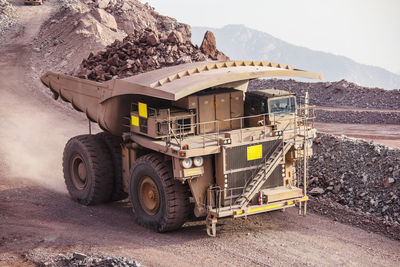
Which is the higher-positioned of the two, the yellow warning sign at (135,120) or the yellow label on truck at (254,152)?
the yellow warning sign at (135,120)

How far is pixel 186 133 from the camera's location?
44.7 feet

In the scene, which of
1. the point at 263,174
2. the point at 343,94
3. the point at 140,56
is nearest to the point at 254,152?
the point at 263,174

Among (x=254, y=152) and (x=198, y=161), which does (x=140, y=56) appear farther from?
(x=198, y=161)

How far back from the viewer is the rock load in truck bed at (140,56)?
25656 mm

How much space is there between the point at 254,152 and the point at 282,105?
1.82 m

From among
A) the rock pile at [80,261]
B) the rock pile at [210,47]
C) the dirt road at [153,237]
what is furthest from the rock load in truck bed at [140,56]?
the rock pile at [80,261]

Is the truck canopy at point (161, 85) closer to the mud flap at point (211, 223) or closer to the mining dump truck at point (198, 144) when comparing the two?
the mining dump truck at point (198, 144)

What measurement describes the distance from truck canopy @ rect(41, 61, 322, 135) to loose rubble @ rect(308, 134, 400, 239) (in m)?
3.58

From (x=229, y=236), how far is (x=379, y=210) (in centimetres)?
455

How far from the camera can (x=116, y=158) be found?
15.8 meters

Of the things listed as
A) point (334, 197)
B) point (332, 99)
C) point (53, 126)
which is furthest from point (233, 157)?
point (332, 99)

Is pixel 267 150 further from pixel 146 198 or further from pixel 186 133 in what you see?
pixel 146 198

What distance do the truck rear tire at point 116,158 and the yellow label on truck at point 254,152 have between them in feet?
13.3

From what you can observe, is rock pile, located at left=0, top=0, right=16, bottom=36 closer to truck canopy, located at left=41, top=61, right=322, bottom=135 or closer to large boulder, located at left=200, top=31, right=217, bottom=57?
large boulder, located at left=200, top=31, right=217, bottom=57
